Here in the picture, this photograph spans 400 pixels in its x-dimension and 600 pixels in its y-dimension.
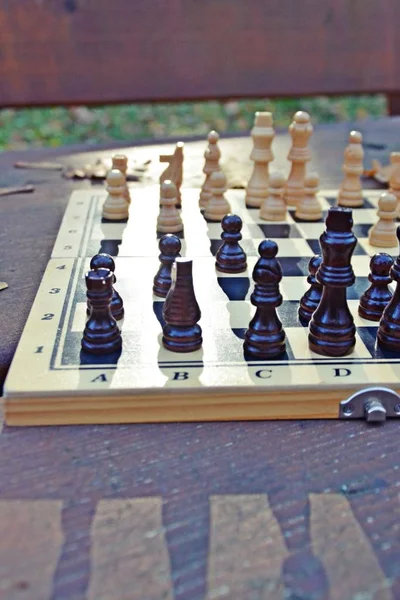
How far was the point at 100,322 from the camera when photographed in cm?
116

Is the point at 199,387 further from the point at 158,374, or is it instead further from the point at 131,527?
the point at 131,527

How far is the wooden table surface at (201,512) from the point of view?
758 millimetres

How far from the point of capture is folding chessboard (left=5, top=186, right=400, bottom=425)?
3.42ft

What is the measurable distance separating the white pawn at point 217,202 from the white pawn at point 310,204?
0.21m

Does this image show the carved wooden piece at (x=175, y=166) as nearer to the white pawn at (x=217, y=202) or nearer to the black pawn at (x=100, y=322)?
the white pawn at (x=217, y=202)

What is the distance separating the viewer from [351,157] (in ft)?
6.93

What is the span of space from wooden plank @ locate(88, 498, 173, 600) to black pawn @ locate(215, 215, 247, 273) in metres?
0.78

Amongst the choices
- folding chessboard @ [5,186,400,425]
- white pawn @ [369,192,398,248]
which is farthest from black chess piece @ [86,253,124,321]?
white pawn @ [369,192,398,248]

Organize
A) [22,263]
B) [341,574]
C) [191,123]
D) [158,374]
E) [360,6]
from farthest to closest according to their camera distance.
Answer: [191,123], [360,6], [22,263], [158,374], [341,574]

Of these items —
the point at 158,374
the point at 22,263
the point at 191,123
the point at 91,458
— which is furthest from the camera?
the point at 191,123

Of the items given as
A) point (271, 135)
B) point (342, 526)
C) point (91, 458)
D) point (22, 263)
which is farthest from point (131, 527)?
point (271, 135)

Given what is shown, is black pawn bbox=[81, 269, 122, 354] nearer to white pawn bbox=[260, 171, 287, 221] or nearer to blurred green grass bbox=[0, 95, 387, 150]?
white pawn bbox=[260, 171, 287, 221]

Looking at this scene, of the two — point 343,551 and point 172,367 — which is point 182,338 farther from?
point 343,551

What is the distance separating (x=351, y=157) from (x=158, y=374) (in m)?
1.28
